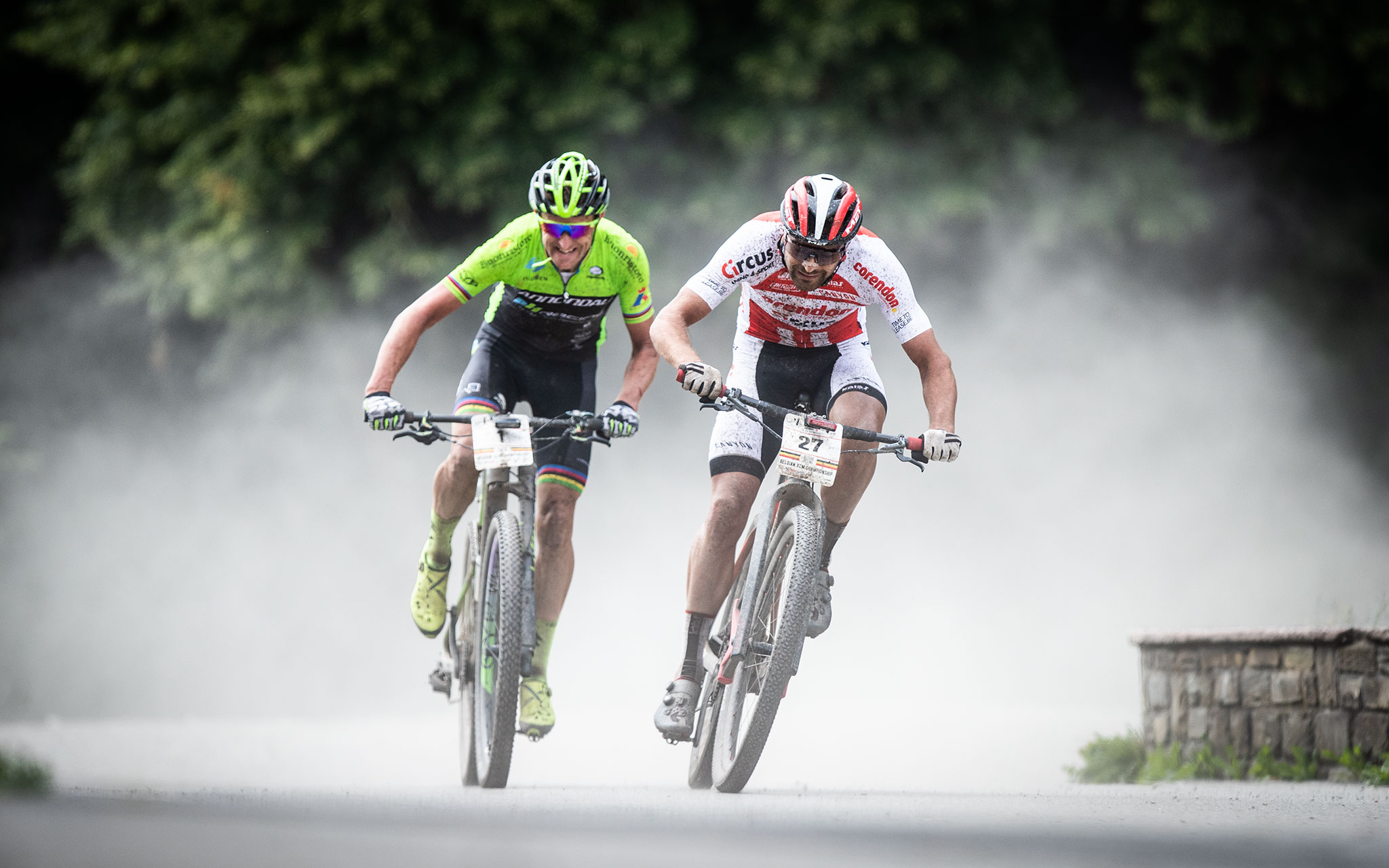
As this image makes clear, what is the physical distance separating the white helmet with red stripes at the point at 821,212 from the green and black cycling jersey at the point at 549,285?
0.91m

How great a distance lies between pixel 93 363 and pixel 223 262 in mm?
4096

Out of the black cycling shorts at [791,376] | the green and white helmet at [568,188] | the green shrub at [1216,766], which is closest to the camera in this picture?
the green and white helmet at [568,188]

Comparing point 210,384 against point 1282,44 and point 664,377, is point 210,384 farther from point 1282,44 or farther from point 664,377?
point 1282,44

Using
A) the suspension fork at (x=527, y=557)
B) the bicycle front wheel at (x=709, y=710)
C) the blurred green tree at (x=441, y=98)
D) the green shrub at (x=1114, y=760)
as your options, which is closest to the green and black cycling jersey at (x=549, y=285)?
the suspension fork at (x=527, y=557)

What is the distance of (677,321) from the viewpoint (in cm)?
523

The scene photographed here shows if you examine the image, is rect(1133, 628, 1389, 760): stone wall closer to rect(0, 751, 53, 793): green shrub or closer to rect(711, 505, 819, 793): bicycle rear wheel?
rect(711, 505, 819, 793): bicycle rear wheel

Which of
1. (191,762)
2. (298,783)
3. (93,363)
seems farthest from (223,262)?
(298,783)

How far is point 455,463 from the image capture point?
19.6 feet

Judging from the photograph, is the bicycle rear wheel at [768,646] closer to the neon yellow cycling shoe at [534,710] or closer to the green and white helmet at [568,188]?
the neon yellow cycling shoe at [534,710]

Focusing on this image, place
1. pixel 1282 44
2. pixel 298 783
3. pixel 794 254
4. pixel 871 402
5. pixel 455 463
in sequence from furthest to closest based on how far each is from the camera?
pixel 1282 44
pixel 298 783
pixel 455 463
pixel 871 402
pixel 794 254

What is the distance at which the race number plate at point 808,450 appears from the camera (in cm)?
498

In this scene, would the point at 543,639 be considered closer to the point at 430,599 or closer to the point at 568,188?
the point at 430,599

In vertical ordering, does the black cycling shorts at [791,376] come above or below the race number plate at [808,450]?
above

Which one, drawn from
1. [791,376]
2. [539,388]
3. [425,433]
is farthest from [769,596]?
[539,388]
